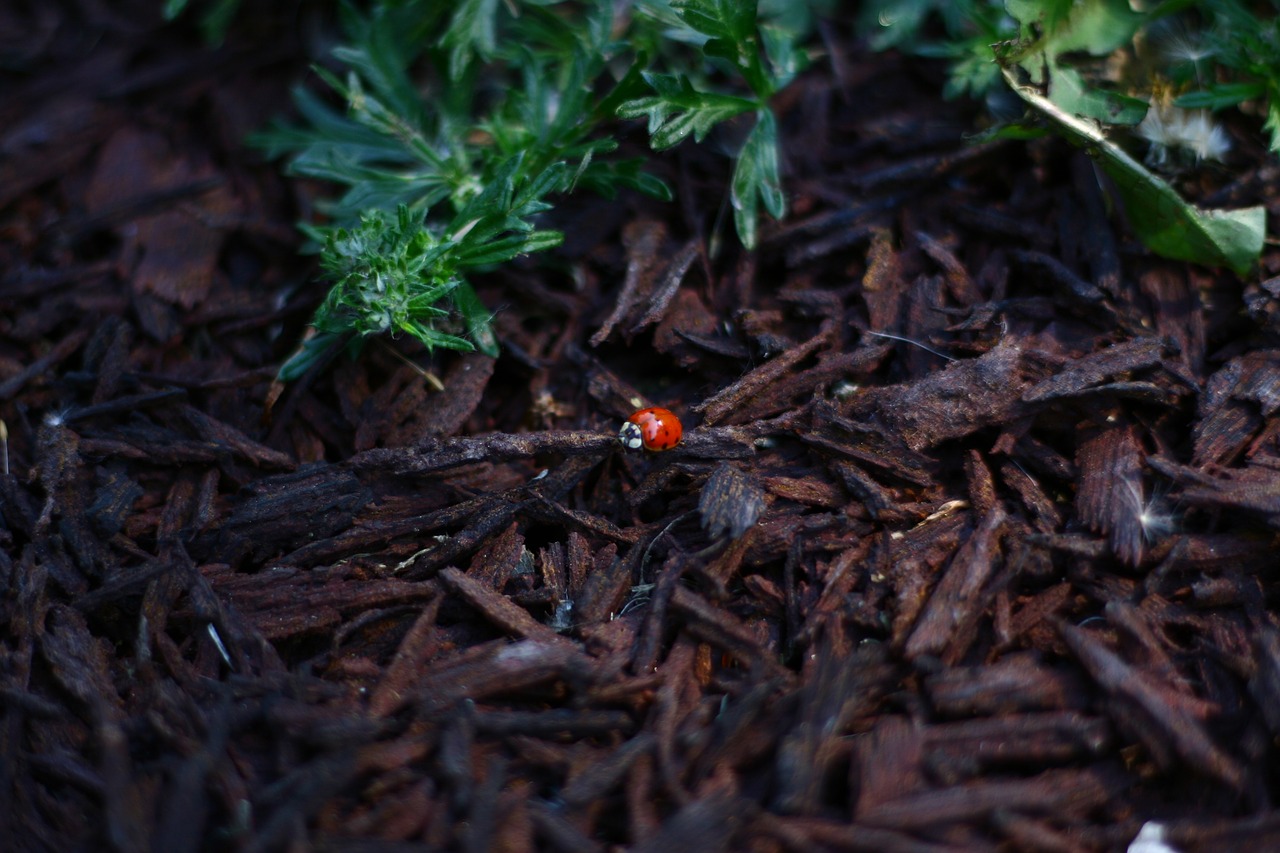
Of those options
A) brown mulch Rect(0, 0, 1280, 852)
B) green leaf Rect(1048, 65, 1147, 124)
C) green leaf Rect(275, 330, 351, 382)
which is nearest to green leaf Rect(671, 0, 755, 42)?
brown mulch Rect(0, 0, 1280, 852)

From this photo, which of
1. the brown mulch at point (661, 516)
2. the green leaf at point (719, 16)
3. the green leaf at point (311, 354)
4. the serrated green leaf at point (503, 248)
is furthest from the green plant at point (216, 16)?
the green leaf at point (719, 16)

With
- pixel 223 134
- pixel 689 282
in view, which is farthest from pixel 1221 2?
pixel 223 134

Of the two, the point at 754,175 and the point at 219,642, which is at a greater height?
the point at 754,175

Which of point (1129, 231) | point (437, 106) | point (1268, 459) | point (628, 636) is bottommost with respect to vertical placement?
point (628, 636)

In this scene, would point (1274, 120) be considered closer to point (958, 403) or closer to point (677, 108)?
point (958, 403)

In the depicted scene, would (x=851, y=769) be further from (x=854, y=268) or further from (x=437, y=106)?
(x=437, y=106)

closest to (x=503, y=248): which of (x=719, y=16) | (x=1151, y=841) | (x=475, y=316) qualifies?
(x=475, y=316)
